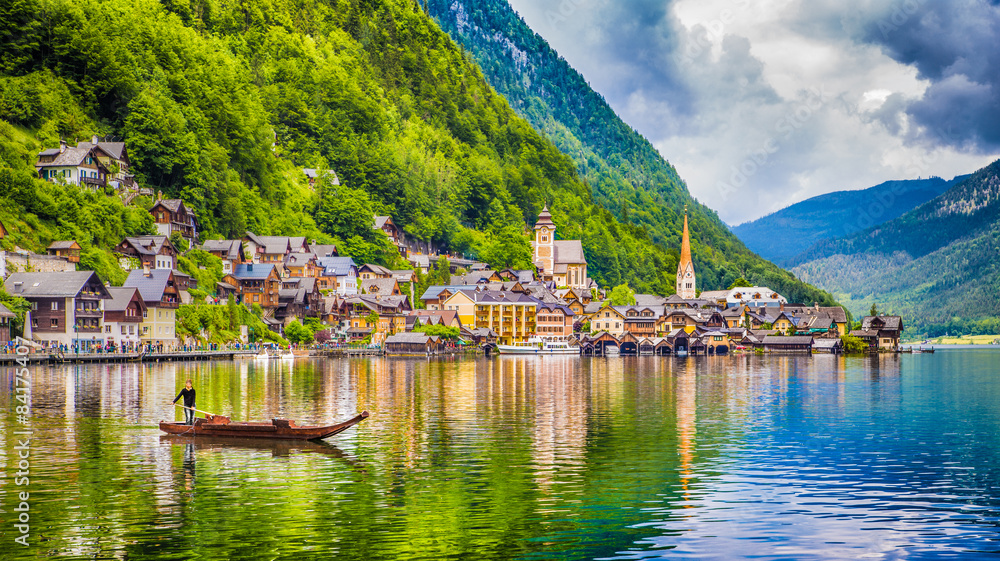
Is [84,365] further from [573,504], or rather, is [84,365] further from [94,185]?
[573,504]

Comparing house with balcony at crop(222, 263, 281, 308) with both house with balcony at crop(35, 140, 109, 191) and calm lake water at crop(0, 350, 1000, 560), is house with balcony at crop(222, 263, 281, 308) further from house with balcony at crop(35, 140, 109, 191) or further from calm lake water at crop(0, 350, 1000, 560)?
calm lake water at crop(0, 350, 1000, 560)

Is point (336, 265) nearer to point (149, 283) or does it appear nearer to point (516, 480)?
point (149, 283)

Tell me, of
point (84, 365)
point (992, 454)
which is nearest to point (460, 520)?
point (992, 454)

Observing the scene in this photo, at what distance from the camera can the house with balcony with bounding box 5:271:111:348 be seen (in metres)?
89.7

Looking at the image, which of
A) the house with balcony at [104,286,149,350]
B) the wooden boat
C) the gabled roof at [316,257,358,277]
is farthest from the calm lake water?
the gabled roof at [316,257,358,277]

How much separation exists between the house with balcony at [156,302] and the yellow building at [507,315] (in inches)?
2395

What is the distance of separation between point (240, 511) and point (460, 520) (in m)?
5.98

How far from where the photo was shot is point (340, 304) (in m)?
138

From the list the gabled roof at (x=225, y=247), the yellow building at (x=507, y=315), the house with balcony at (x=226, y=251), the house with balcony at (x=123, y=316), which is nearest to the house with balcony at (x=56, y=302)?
the house with balcony at (x=123, y=316)

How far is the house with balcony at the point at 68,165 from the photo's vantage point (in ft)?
356

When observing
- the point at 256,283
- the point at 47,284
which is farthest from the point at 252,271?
the point at 47,284

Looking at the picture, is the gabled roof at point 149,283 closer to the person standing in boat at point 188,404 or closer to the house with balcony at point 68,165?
the house with balcony at point 68,165

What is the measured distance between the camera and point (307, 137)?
185 m

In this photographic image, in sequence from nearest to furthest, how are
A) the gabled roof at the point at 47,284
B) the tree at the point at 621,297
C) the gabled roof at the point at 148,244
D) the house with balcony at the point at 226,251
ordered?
1. the gabled roof at the point at 47,284
2. the gabled roof at the point at 148,244
3. the house with balcony at the point at 226,251
4. the tree at the point at 621,297
